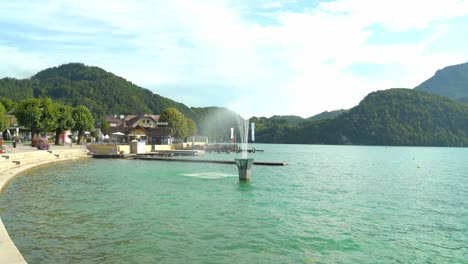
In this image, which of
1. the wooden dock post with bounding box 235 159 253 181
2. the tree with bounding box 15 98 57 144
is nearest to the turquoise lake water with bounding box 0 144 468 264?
the wooden dock post with bounding box 235 159 253 181

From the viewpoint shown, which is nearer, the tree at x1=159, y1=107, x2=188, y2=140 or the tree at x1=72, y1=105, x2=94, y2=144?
the tree at x1=72, y1=105, x2=94, y2=144

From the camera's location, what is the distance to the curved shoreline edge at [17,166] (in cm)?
934

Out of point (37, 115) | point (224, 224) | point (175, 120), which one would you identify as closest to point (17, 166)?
point (224, 224)

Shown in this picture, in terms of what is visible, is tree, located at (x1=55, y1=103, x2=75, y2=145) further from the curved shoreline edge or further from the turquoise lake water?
the turquoise lake water

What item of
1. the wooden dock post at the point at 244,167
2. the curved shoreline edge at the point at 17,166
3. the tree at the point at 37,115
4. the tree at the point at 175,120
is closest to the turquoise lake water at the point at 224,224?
the curved shoreline edge at the point at 17,166

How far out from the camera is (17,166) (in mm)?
37969

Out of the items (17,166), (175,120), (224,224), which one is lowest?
(224,224)

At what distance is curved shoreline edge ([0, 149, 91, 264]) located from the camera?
934cm

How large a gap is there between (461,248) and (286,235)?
6.85m

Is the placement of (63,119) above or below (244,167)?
above

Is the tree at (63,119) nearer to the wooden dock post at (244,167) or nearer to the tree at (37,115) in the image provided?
the tree at (37,115)

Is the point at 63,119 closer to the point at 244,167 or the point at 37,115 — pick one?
the point at 37,115

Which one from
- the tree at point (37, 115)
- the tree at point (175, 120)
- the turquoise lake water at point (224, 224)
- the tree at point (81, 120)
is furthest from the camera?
the tree at point (175, 120)

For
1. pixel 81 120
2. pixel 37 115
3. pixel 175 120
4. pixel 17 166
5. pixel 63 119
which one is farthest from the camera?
pixel 175 120
